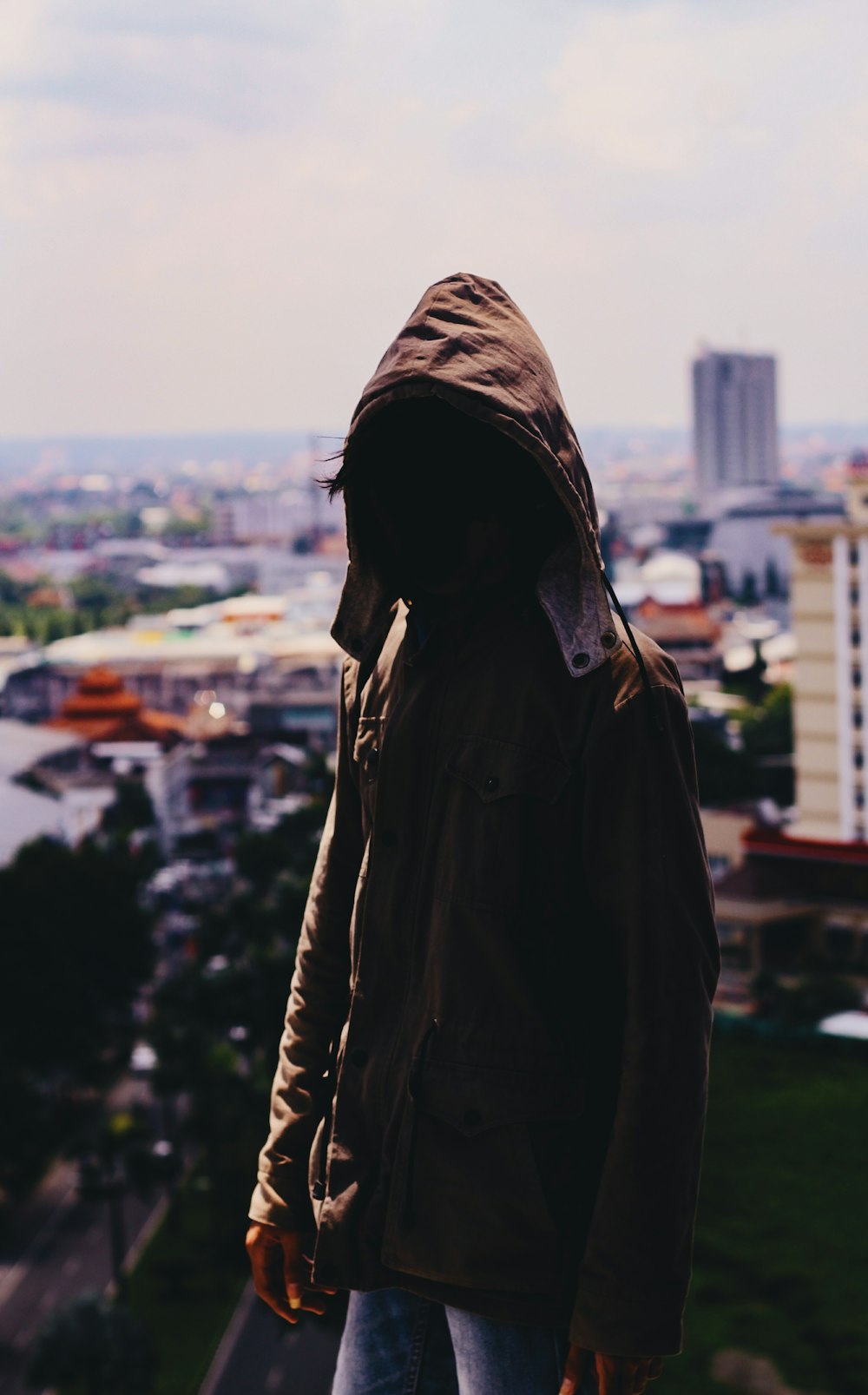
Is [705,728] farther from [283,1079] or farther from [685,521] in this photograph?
[685,521]

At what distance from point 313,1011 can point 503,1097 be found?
20cm

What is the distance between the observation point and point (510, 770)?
89 cm

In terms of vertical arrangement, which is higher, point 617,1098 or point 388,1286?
point 617,1098

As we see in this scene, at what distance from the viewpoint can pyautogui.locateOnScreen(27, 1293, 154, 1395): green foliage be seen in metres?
6.61

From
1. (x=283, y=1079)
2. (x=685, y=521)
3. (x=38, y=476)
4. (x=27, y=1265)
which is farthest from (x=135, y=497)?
(x=283, y=1079)

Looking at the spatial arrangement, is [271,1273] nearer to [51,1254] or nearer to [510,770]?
[510,770]

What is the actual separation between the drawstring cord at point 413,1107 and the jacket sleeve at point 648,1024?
0.10m

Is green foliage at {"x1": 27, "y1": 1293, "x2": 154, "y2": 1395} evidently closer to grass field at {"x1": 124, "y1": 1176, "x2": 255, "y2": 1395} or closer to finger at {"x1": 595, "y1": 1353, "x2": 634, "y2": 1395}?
grass field at {"x1": 124, "y1": 1176, "x2": 255, "y2": 1395}

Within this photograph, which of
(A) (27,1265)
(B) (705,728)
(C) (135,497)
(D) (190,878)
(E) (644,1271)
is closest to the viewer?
(E) (644,1271)

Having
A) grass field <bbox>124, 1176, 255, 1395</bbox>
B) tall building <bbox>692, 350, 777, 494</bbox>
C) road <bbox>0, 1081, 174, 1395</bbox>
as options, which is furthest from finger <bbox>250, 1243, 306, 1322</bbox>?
tall building <bbox>692, 350, 777, 494</bbox>

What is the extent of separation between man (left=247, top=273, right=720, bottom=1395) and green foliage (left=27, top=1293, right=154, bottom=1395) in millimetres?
6168

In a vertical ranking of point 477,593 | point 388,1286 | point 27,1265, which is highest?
point 477,593

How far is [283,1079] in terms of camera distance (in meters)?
1.02

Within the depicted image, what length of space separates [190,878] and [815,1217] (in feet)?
29.2
